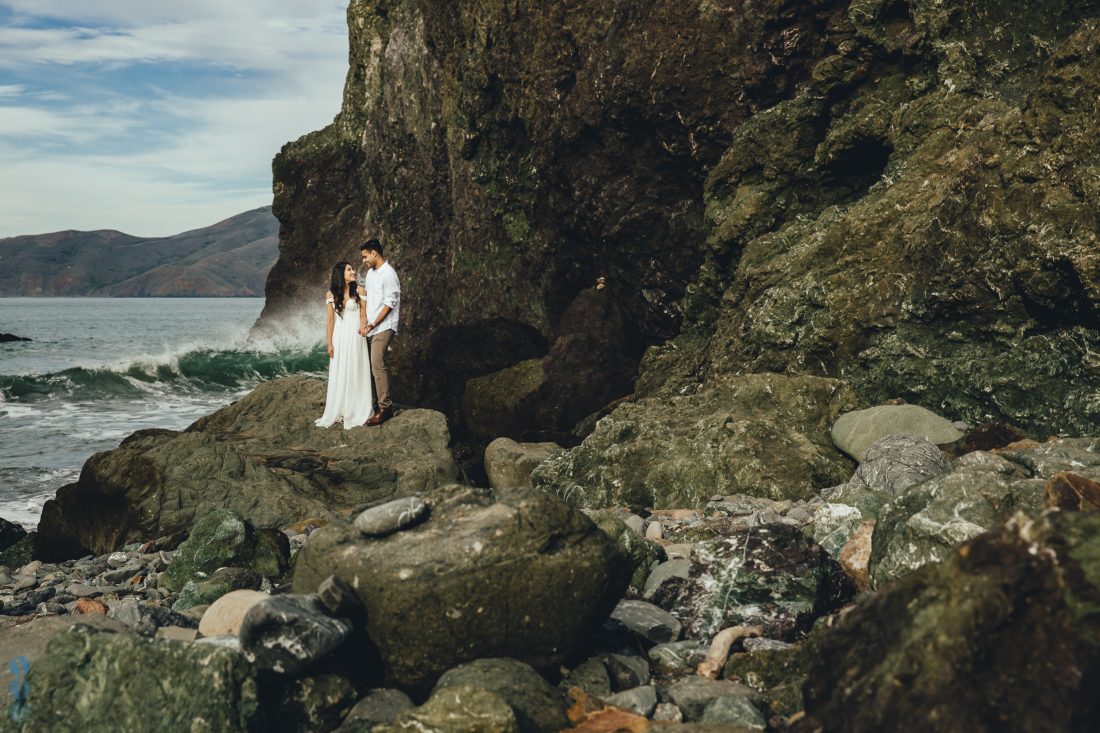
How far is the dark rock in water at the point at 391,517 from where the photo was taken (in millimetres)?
4438

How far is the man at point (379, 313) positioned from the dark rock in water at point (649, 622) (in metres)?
7.02

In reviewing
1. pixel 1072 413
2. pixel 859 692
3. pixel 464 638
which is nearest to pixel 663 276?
pixel 1072 413

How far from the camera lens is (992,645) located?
2684mm

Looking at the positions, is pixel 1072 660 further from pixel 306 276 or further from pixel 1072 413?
pixel 306 276

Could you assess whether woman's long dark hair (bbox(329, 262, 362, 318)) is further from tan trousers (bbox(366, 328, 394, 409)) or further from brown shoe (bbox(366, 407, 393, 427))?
brown shoe (bbox(366, 407, 393, 427))

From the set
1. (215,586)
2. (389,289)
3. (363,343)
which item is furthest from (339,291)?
(215,586)

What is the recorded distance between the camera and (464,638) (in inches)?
161

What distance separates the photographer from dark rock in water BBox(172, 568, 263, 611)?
5.88 m

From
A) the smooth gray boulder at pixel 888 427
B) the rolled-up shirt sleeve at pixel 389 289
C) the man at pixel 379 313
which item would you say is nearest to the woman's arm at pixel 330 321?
the man at pixel 379 313

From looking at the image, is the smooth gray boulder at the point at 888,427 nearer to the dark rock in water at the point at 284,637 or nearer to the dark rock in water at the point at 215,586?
the dark rock in water at the point at 215,586

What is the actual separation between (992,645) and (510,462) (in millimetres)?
8675

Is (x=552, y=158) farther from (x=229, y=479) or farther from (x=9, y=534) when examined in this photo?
(x=9, y=534)

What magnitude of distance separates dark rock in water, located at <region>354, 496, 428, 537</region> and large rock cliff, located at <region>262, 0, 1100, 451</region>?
516 centimetres

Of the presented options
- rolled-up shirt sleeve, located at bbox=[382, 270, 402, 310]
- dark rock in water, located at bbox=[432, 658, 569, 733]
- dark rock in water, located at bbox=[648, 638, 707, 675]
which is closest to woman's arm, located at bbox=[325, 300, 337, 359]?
rolled-up shirt sleeve, located at bbox=[382, 270, 402, 310]
